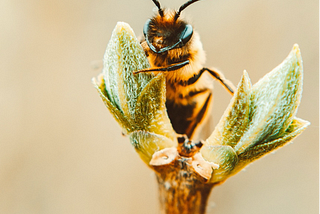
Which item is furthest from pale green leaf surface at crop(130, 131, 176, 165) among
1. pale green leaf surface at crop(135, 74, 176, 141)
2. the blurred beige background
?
the blurred beige background

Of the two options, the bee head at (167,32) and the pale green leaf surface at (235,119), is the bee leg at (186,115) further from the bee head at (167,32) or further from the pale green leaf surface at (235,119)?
the pale green leaf surface at (235,119)

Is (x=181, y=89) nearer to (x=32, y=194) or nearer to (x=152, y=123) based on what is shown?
(x=152, y=123)

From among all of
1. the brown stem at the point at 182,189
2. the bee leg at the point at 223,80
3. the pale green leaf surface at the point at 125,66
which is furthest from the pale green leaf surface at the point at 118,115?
the bee leg at the point at 223,80

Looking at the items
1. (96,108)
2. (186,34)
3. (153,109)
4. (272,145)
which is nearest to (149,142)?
(153,109)

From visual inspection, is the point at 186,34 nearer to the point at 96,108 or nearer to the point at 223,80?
the point at 223,80

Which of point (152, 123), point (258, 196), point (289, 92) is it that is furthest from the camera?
point (258, 196)

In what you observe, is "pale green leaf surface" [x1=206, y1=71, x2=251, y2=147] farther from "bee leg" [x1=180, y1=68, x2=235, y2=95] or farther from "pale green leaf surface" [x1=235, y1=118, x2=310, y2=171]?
"bee leg" [x1=180, y1=68, x2=235, y2=95]

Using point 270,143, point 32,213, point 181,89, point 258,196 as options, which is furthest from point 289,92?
point 32,213
